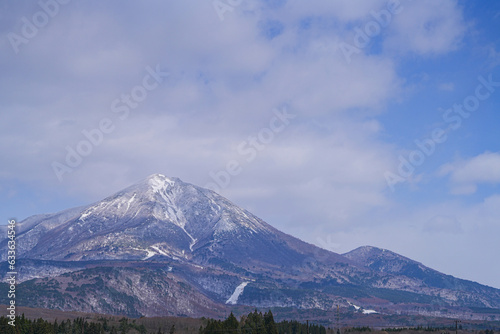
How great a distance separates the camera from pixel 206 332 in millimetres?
181000

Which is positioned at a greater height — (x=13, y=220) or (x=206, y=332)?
(x=13, y=220)

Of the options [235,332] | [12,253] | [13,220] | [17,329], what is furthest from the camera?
[235,332]

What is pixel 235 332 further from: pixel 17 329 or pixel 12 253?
pixel 12 253

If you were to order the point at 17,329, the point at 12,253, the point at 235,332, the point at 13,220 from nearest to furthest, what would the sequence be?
the point at 13,220 → the point at 12,253 → the point at 17,329 → the point at 235,332

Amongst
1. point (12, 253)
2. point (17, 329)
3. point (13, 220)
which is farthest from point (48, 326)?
point (13, 220)

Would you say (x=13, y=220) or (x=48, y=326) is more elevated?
(x=13, y=220)

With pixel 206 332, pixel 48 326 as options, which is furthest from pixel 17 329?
pixel 206 332

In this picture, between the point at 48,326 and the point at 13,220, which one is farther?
the point at 48,326

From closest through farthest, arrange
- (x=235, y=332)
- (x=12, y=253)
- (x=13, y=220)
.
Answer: (x=13, y=220)
(x=12, y=253)
(x=235, y=332)

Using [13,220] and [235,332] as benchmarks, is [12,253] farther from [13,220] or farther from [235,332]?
[235,332]

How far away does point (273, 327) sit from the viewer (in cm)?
19362

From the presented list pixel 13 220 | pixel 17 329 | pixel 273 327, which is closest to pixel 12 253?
pixel 13 220

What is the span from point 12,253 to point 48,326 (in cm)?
7743

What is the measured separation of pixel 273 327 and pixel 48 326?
257 ft
